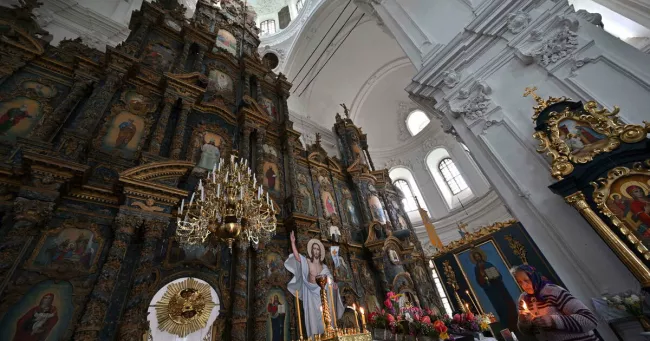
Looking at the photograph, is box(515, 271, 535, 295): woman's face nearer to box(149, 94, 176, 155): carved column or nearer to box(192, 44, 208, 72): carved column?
box(149, 94, 176, 155): carved column

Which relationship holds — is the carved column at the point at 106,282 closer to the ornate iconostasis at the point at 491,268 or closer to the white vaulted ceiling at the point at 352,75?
the ornate iconostasis at the point at 491,268

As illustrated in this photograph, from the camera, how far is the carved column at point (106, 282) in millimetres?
3707

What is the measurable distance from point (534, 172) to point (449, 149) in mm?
11509

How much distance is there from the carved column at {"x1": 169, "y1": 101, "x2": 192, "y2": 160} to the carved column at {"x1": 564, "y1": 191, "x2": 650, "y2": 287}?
320 inches

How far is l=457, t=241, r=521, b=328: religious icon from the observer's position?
7.50 meters

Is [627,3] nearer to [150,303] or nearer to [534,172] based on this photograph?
[534,172]

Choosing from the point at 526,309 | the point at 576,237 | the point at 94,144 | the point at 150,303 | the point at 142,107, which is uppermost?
the point at 142,107

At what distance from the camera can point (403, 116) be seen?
19.0m

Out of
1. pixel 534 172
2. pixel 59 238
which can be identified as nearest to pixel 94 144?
pixel 59 238

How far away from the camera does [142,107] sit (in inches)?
266

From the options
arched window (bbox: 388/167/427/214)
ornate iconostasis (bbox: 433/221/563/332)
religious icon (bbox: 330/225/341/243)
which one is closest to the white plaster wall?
ornate iconostasis (bbox: 433/221/563/332)

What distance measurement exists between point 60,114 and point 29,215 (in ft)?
8.28

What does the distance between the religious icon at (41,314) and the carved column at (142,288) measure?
2.52 ft

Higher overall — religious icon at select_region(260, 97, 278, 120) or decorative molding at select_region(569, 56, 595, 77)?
religious icon at select_region(260, 97, 278, 120)
